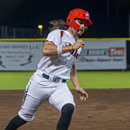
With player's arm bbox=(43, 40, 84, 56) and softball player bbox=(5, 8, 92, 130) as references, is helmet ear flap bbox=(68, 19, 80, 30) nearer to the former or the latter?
softball player bbox=(5, 8, 92, 130)

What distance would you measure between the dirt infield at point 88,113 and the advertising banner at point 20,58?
696cm

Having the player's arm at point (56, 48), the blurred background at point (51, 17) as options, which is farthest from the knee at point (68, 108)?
the blurred background at point (51, 17)

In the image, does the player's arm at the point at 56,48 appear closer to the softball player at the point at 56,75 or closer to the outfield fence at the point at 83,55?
the softball player at the point at 56,75

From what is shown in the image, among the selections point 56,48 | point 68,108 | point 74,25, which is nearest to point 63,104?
point 68,108

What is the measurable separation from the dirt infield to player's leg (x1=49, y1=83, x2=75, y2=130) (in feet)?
4.76

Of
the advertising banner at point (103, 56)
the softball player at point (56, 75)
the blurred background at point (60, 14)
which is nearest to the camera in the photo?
the softball player at point (56, 75)

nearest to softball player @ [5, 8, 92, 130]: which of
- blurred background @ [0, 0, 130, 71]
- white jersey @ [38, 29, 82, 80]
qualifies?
white jersey @ [38, 29, 82, 80]

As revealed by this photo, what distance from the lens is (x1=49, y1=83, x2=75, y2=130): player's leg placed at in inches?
135

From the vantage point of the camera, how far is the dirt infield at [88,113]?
5.05 meters

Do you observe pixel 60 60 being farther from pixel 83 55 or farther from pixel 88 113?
pixel 83 55

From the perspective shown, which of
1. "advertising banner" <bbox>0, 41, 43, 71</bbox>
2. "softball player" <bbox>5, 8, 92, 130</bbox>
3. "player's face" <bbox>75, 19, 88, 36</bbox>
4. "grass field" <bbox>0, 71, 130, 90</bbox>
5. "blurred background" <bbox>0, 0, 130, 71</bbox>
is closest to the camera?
"softball player" <bbox>5, 8, 92, 130</bbox>

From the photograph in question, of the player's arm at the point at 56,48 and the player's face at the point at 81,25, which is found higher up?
the player's face at the point at 81,25

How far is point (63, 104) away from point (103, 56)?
12.4 metres

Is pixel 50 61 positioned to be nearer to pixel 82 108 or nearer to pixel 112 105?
pixel 82 108
